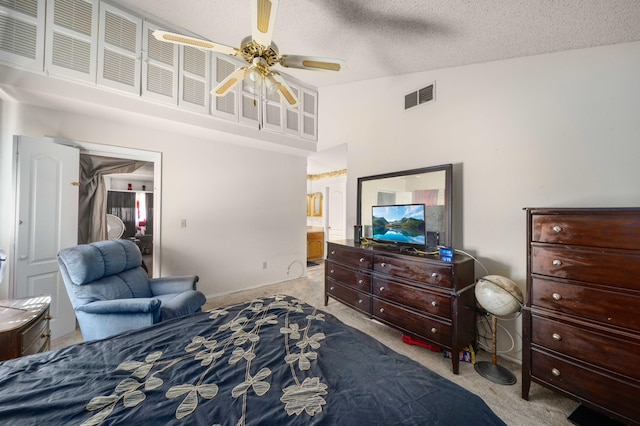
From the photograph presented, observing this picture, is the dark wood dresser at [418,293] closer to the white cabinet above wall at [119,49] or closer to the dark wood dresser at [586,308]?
the dark wood dresser at [586,308]

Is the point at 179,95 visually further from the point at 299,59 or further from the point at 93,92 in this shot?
the point at 299,59

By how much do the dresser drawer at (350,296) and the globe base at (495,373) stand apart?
1.04m

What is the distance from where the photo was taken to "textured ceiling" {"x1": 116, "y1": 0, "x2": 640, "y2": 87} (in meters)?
1.57

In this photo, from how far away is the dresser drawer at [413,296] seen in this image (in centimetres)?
200

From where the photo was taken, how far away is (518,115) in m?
2.09

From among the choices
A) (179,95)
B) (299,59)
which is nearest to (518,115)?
(299,59)

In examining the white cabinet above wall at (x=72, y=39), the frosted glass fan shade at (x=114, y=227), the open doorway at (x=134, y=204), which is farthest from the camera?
the open doorway at (x=134, y=204)

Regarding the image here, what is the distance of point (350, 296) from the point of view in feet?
9.23

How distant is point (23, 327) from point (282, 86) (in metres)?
2.30

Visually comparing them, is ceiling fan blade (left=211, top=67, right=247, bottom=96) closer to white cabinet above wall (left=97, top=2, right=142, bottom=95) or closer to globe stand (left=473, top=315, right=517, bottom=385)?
white cabinet above wall (left=97, top=2, right=142, bottom=95)

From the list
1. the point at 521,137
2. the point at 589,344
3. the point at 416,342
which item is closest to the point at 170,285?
the point at 416,342

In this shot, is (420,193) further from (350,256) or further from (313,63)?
(313,63)

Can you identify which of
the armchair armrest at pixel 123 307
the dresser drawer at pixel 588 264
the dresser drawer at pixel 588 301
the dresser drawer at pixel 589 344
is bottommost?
the dresser drawer at pixel 589 344

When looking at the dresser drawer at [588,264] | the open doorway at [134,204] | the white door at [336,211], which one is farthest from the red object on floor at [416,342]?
the open doorway at [134,204]
